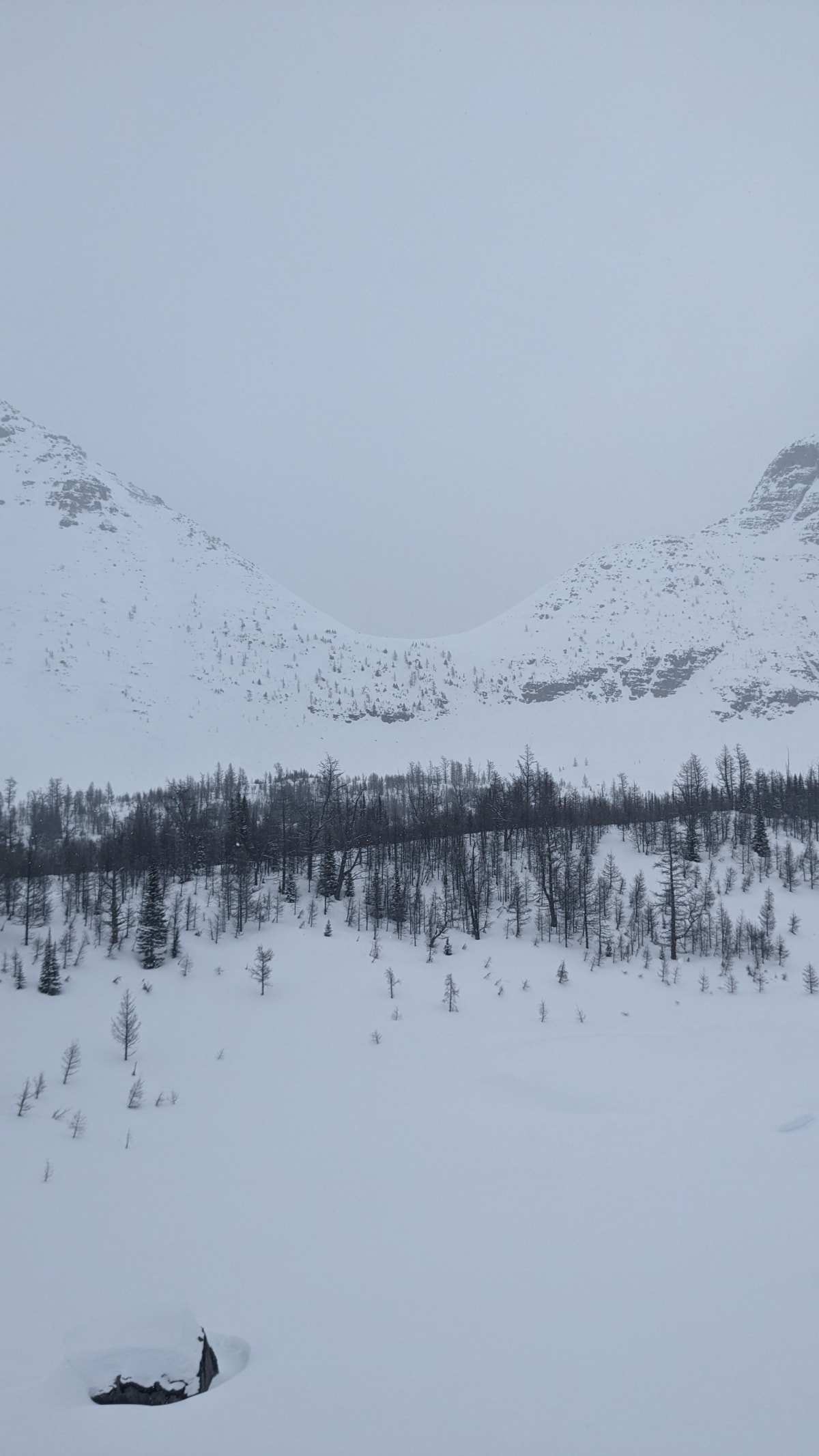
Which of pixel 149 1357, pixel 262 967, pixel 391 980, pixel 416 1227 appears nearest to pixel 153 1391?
pixel 149 1357

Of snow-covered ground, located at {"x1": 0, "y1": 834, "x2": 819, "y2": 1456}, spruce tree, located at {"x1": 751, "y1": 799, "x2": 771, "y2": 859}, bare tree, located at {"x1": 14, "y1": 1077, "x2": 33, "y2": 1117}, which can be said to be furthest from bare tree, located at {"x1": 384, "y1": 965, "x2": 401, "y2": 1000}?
spruce tree, located at {"x1": 751, "y1": 799, "x2": 771, "y2": 859}

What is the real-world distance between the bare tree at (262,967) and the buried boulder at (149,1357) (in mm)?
17919

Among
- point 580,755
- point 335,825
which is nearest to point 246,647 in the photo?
point 580,755

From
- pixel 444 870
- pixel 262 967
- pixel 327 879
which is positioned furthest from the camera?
pixel 444 870

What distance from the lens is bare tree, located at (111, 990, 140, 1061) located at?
2133 centimetres

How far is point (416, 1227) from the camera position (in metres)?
12.9

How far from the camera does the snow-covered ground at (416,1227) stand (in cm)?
834

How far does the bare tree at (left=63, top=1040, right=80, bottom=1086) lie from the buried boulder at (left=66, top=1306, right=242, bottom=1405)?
35.7 ft

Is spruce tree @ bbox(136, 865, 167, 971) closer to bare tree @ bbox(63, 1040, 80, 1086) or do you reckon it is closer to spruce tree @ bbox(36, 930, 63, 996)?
spruce tree @ bbox(36, 930, 63, 996)

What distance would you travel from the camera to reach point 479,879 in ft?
162

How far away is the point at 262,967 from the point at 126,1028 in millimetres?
7401

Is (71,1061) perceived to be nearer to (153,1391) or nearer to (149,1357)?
(149,1357)

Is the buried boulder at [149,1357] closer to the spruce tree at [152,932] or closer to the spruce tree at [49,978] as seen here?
the spruce tree at [49,978]

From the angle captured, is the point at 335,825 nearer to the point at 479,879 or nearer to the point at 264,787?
the point at 479,879
